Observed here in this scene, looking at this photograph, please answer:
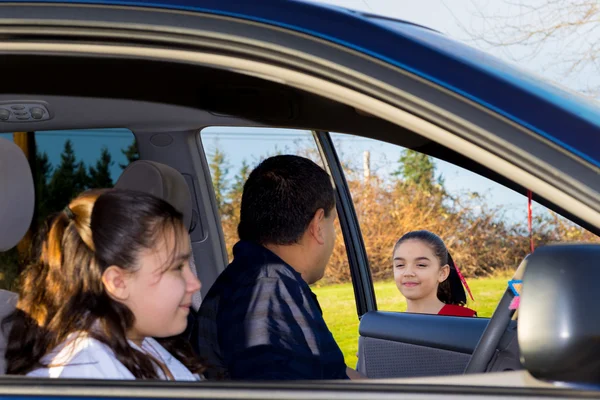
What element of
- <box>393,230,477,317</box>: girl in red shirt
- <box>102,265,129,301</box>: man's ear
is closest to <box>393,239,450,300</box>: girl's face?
<box>393,230,477,317</box>: girl in red shirt

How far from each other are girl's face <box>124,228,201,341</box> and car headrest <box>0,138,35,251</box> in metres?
0.39

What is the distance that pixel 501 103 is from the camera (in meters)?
1.15

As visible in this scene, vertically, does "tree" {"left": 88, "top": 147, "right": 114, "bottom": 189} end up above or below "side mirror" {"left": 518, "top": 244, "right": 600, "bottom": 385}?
above

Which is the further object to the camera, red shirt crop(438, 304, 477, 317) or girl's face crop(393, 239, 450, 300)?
girl's face crop(393, 239, 450, 300)

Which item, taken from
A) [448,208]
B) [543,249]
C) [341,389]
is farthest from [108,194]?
[448,208]

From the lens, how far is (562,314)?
1036mm

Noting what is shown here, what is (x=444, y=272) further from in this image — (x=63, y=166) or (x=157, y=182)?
(x=63, y=166)

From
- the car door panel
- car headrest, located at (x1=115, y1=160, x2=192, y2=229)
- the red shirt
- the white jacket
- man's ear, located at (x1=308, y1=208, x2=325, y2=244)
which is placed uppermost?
car headrest, located at (x1=115, y1=160, x2=192, y2=229)

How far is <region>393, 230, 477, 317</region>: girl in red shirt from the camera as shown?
3.38 metres

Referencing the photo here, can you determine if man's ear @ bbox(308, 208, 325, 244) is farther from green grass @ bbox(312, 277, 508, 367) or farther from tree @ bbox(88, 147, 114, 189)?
tree @ bbox(88, 147, 114, 189)

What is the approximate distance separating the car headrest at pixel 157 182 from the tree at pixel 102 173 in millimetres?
1861

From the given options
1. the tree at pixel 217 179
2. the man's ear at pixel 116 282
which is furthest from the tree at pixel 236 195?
the man's ear at pixel 116 282

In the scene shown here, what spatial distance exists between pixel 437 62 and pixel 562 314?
40 centimetres

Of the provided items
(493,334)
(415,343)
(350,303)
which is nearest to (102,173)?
(350,303)
